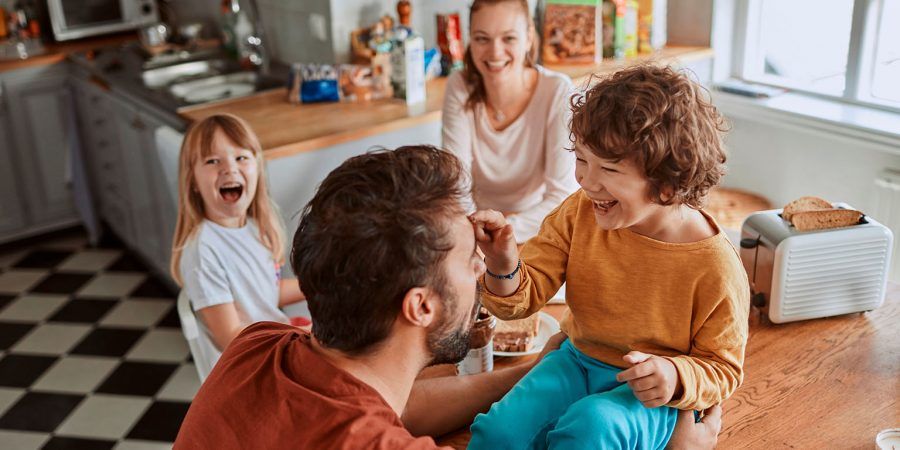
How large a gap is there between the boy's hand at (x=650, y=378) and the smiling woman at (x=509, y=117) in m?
1.14

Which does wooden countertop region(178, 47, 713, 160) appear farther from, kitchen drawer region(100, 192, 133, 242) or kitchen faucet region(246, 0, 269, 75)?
kitchen drawer region(100, 192, 133, 242)

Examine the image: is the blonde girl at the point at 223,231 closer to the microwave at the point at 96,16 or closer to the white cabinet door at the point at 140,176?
the white cabinet door at the point at 140,176

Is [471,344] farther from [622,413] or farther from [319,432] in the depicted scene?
[319,432]

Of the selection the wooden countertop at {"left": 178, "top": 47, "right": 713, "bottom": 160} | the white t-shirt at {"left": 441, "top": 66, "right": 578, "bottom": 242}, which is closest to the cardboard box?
the wooden countertop at {"left": 178, "top": 47, "right": 713, "bottom": 160}

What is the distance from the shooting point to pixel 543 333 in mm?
1687

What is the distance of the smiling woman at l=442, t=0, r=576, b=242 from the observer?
2379 millimetres

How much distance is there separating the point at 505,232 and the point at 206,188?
963 millimetres

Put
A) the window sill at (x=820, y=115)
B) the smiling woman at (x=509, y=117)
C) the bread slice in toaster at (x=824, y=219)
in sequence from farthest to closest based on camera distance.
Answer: the window sill at (x=820, y=115) → the smiling woman at (x=509, y=117) → the bread slice in toaster at (x=824, y=219)

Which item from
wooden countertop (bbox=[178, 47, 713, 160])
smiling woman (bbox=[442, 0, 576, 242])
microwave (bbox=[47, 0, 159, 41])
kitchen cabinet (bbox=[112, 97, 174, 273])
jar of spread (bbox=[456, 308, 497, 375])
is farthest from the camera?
microwave (bbox=[47, 0, 159, 41])

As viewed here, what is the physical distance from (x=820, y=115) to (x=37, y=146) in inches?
128

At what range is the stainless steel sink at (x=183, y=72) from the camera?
3473 mm

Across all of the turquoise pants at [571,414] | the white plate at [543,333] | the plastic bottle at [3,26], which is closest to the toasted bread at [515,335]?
the white plate at [543,333]

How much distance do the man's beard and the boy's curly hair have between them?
0.95 feet

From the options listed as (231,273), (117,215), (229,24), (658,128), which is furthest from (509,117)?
(117,215)
